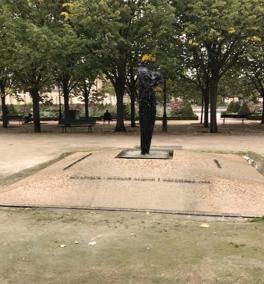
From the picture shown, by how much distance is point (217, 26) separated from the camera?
2322 cm

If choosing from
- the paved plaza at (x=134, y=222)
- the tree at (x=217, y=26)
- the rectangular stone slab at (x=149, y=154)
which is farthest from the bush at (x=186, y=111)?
the rectangular stone slab at (x=149, y=154)

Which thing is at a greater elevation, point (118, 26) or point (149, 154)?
point (118, 26)

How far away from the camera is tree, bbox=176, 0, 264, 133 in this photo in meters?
22.9

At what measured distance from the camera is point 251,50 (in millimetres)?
24422

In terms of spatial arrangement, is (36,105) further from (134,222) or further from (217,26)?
(134,222)

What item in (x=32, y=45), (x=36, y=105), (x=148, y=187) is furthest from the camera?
(x=36, y=105)

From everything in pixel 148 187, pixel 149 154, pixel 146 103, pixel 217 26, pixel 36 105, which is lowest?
pixel 148 187

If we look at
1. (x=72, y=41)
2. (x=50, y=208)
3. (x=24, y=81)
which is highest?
(x=72, y=41)

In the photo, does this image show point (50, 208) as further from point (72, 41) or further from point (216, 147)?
point (72, 41)

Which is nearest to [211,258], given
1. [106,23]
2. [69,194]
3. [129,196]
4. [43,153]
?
[129,196]

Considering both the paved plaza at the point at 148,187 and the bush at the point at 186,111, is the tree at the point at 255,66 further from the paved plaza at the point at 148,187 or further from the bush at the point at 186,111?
the paved plaza at the point at 148,187

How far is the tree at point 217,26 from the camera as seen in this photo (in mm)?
22906

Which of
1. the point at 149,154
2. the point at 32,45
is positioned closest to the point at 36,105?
the point at 32,45

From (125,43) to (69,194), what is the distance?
15.4 m
